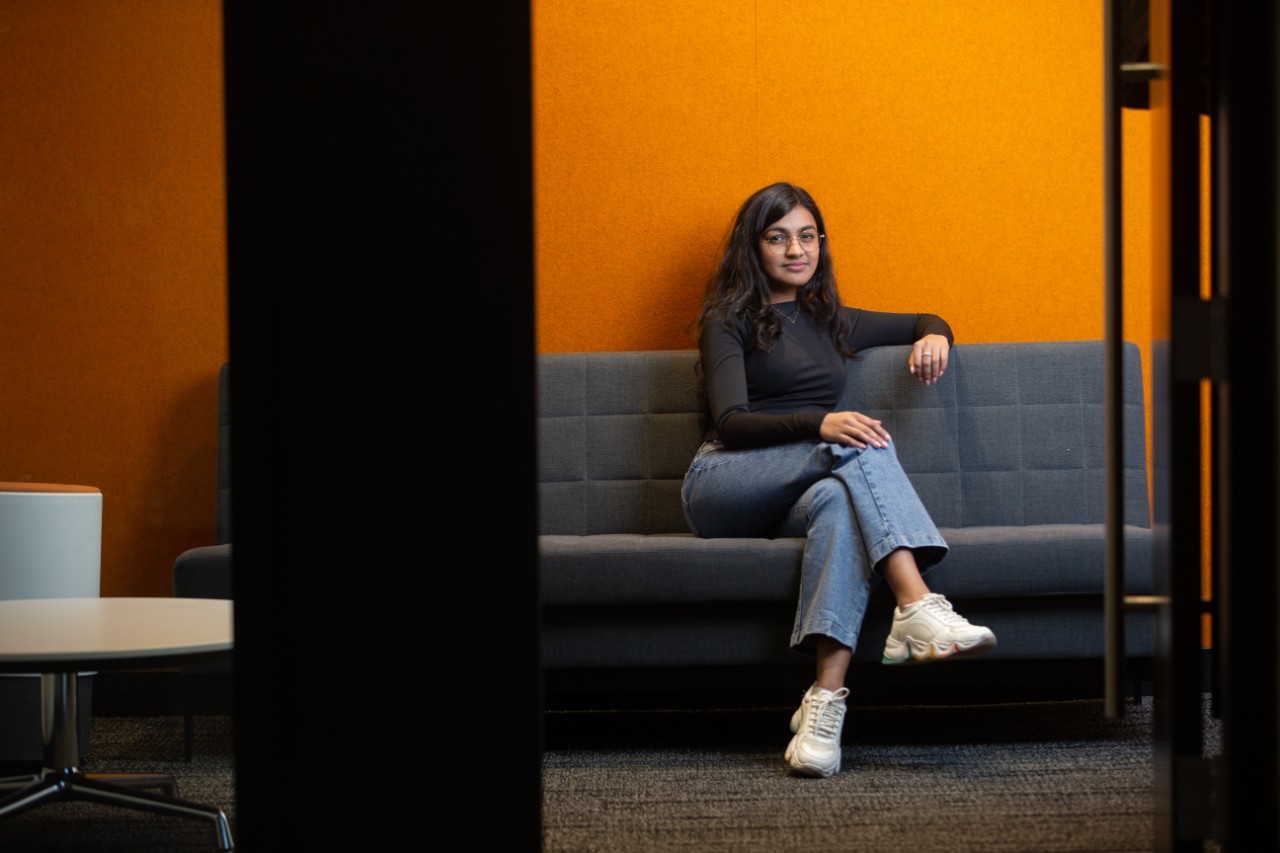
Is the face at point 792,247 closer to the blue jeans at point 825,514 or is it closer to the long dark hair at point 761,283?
the long dark hair at point 761,283

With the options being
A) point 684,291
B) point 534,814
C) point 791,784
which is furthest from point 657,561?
point 534,814

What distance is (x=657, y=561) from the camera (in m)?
2.30

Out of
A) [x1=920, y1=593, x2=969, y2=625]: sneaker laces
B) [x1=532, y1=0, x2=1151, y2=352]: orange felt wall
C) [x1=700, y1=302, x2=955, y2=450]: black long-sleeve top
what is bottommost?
[x1=920, y1=593, x2=969, y2=625]: sneaker laces

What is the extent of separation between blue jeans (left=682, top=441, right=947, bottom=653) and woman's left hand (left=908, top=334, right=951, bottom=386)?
1.56 ft

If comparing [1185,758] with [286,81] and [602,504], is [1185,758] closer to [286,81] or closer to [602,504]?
[286,81]

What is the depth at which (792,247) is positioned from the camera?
276 centimetres

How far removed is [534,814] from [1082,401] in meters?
2.22

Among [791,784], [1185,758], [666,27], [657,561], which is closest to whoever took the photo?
[1185,758]

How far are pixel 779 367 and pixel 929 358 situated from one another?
35 centimetres

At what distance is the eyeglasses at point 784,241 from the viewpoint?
109 inches

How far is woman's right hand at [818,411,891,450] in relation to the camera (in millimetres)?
2328

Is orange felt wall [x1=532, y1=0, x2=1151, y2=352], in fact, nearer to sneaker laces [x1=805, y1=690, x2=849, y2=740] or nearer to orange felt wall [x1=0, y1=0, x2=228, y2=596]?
sneaker laces [x1=805, y1=690, x2=849, y2=740]

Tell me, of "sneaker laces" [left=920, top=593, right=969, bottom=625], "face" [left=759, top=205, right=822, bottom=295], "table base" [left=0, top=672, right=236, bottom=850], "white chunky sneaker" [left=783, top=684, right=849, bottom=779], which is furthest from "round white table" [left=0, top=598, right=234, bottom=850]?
"face" [left=759, top=205, right=822, bottom=295]

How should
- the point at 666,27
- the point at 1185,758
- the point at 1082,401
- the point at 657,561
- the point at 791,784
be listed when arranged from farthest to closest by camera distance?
the point at 666,27 → the point at 1082,401 → the point at 657,561 → the point at 791,784 → the point at 1185,758
